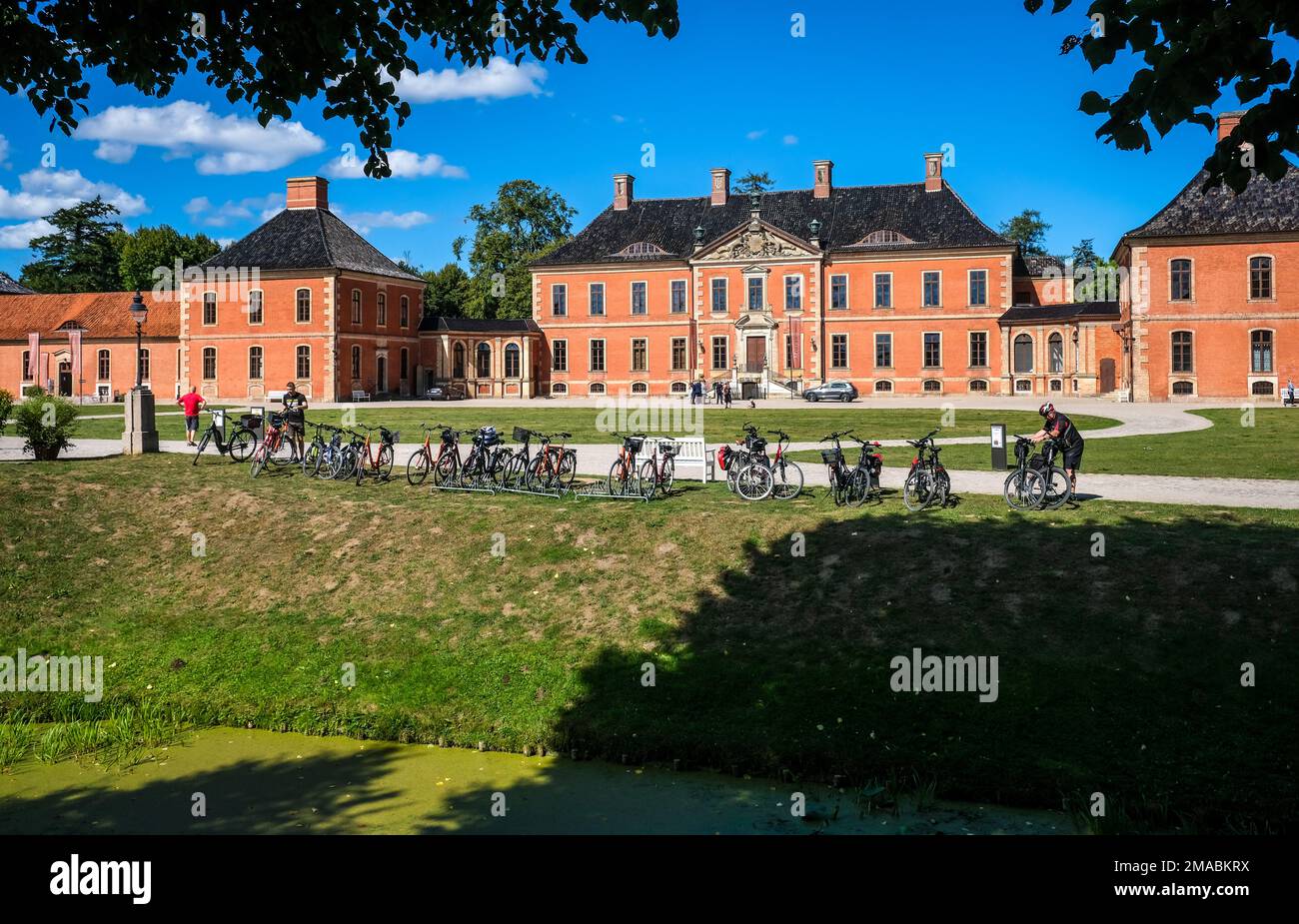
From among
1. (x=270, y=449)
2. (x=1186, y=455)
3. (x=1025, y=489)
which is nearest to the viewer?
(x=1025, y=489)

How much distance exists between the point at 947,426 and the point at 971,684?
63.2 ft

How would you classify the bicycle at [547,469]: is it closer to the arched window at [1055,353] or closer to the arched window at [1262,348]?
the arched window at [1262,348]

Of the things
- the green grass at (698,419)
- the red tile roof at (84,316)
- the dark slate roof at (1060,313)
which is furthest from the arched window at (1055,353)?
the red tile roof at (84,316)

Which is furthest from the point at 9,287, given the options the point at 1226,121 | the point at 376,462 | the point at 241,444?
the point at 1226,121

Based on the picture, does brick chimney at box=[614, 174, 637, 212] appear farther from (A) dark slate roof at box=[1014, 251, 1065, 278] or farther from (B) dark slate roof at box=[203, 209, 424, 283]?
(A) dark slate roof at box=[1014, 251, 1065, 278]

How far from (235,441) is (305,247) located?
33.6 metres

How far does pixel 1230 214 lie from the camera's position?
135 feet

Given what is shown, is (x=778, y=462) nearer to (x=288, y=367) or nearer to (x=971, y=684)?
(x=971, y=684)

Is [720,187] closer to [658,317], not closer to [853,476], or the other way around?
[658,317]
